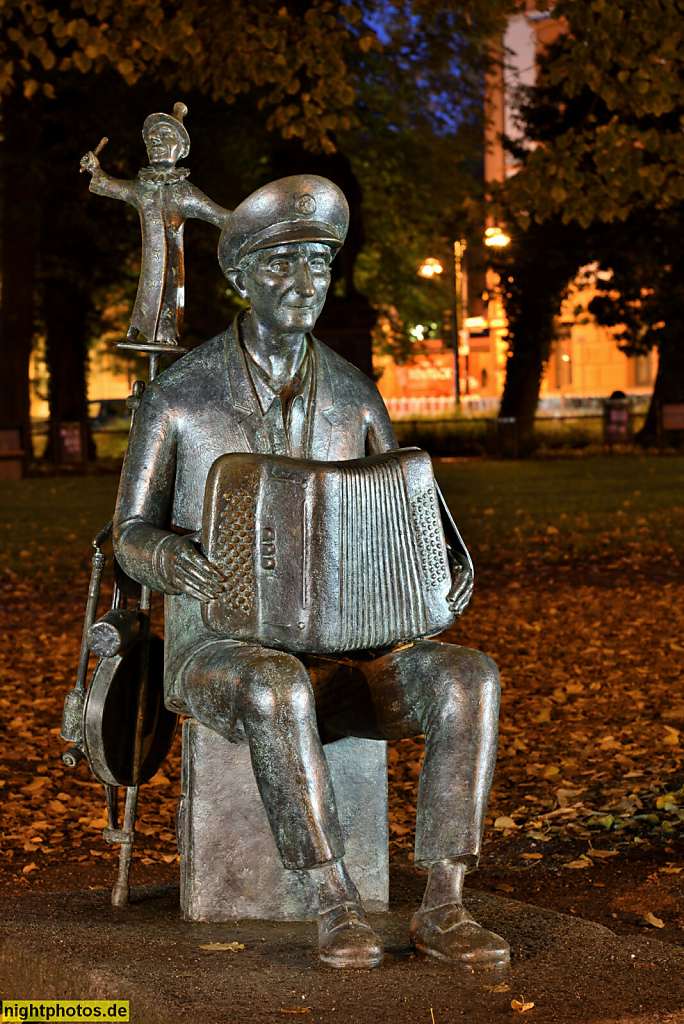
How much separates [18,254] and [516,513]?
11.4 metres

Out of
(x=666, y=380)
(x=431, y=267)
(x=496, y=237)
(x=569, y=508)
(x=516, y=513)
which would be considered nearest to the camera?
(x=516, y=513)

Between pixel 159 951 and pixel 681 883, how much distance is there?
92.2 inches

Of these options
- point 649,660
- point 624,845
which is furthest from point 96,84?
point 624,845

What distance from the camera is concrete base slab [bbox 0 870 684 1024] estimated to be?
3.27 meters

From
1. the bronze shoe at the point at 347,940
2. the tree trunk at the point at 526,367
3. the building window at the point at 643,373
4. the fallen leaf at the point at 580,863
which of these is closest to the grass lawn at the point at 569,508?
the tree trunk at the point at 526,367

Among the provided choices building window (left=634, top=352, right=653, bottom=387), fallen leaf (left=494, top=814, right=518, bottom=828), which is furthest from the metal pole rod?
building window (left=634, top=352, right=653, bottom=387)

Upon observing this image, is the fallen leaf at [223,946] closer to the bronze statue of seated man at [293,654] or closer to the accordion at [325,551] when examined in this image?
the bronze statue of seated man at [293,654]

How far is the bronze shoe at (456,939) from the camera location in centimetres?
357

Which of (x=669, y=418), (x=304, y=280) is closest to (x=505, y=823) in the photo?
(x=304, y=280)

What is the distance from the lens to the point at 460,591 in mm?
3982

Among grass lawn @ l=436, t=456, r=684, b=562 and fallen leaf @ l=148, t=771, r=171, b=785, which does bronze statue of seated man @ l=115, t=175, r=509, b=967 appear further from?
grass lawn @ l=436, t=456, r=684, b=562

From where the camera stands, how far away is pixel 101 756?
13.6 ft

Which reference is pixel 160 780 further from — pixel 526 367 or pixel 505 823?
pixel 526 367

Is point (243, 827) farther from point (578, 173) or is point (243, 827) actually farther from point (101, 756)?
point (578, 173)
